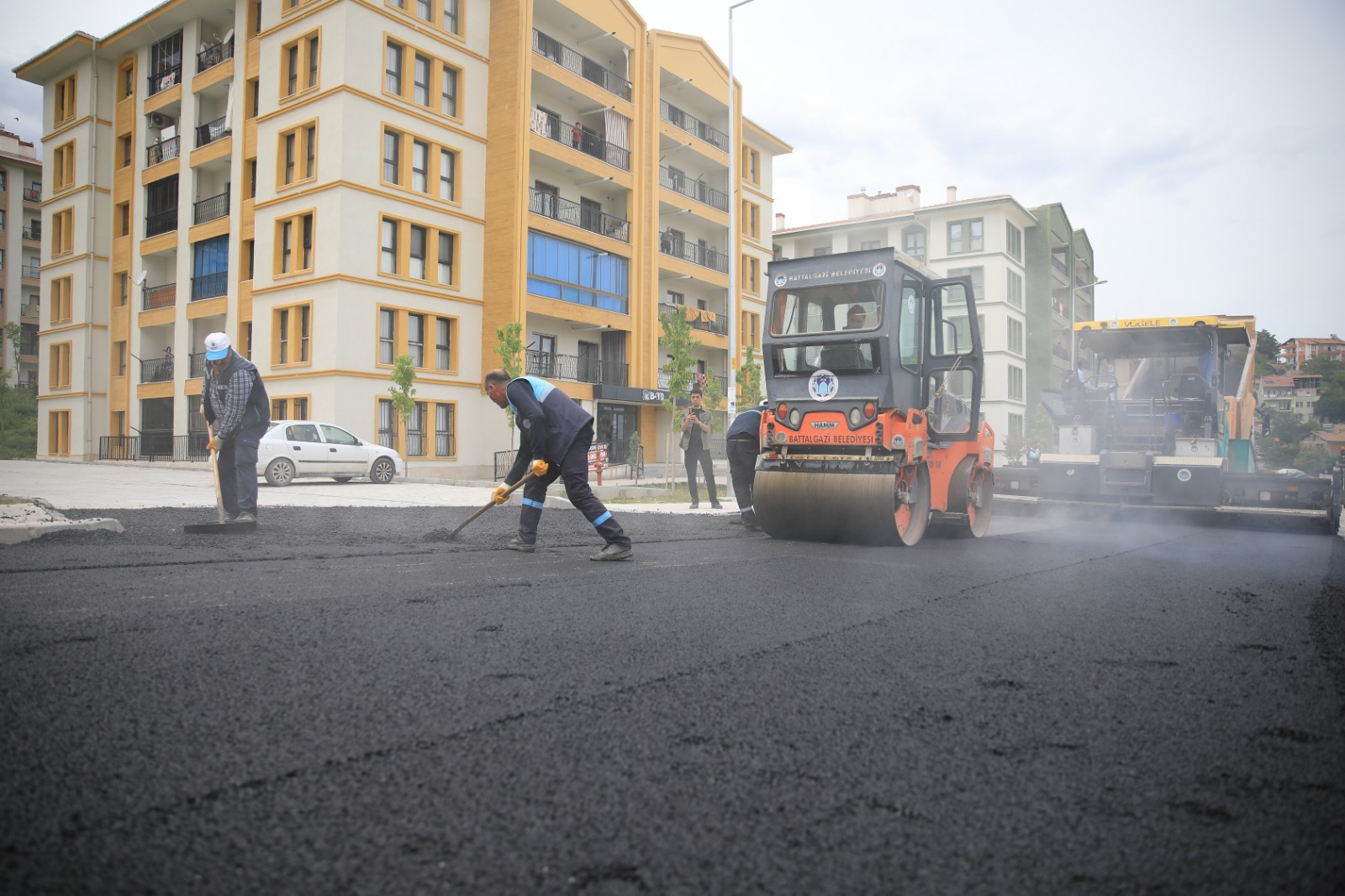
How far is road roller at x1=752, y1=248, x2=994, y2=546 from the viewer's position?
8.59 meters

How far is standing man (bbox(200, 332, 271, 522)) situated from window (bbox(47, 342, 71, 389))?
34420 mm

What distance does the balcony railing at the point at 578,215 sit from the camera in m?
30.5

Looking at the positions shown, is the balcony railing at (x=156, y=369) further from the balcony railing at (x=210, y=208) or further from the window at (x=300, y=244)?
the window at (x=300, y=244)

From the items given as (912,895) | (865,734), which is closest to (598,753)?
(865,734)

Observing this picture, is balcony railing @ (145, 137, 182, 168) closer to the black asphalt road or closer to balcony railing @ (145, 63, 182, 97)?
balcony railing @ (145, 63, 182, 97)

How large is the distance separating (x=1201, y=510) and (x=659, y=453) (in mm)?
25262

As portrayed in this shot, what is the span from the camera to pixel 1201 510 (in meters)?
12.1

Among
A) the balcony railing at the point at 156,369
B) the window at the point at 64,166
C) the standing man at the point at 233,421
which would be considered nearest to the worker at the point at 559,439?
the standing man at the point at 233,421

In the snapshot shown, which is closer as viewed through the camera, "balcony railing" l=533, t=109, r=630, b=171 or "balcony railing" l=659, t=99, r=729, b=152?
"balcony railing" l=533, t=109, r=630, b=171

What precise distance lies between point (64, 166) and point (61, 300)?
5.61 m

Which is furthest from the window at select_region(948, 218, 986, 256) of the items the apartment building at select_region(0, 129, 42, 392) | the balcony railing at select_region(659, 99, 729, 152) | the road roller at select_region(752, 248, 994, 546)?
the apartment building at select_region(0, 129, 42, 392)

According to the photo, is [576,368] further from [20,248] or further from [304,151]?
[20,248]

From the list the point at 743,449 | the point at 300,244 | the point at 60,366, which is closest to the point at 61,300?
the point at 60,366

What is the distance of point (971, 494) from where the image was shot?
33.7 feet
